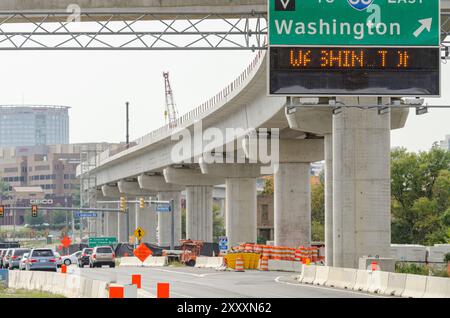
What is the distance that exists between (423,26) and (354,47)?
2.34 m

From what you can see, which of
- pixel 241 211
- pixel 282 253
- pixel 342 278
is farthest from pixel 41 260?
pixel 241 211

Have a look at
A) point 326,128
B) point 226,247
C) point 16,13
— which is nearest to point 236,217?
point 226,247

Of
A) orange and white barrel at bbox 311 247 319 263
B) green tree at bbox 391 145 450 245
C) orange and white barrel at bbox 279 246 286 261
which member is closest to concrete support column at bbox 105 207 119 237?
green tree at bbox 391 145 450 245

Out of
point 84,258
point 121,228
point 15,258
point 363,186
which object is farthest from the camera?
point 121,228

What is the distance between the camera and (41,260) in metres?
56.0

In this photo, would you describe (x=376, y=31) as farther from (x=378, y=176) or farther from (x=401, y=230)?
(x=401, y=230)

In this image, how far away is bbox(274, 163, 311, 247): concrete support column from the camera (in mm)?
66750

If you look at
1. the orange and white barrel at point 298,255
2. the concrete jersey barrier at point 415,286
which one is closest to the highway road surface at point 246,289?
the concrete jersey barrier at point 415,286

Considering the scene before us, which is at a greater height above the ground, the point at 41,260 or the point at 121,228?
the point at 121,228

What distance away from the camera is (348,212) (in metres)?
44.7

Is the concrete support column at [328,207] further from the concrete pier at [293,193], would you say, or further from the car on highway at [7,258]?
the car on highway at [7,258]

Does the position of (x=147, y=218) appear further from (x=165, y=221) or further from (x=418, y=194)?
(x=418, y=194)

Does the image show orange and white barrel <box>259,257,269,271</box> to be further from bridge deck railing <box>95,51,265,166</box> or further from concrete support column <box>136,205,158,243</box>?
concrete support column <box>136,205,158,243</box>

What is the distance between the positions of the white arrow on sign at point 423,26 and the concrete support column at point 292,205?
104 ft
